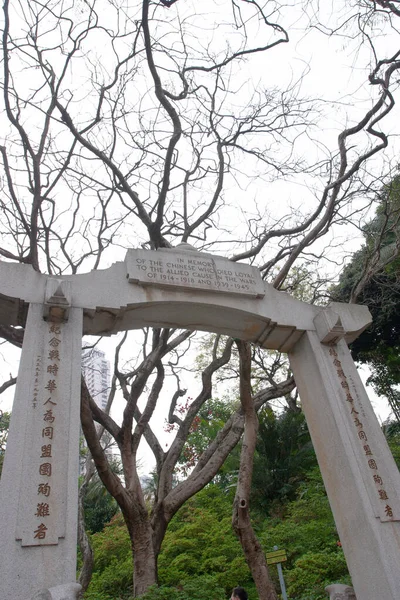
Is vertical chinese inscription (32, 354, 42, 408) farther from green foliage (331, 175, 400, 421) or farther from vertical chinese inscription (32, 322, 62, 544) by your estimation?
green foliage (331, 175, 400, 421)

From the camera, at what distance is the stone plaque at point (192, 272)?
5.19 meters

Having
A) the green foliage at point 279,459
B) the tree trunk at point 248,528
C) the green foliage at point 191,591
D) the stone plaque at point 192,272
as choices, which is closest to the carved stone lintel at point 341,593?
the tree trunk at point 248,528

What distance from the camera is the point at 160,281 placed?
17.0 feet

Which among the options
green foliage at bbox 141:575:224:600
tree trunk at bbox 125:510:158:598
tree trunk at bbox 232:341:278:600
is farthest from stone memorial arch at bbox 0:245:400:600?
tree trunk at bbox 125:510:158:598

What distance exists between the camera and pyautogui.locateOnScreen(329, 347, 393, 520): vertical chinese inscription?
4691mm

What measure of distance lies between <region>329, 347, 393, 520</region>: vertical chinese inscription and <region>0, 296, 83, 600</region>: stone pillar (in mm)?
2981

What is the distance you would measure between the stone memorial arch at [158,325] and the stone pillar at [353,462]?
11mm

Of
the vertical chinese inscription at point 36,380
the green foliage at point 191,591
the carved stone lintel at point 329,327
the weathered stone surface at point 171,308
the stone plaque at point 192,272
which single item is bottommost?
the green foliage at point 191,591

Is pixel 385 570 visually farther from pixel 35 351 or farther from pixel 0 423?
pixel 0 423

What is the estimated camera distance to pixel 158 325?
18.3 feet

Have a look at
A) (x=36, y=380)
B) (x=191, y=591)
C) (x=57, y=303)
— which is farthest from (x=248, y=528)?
(x=57, y=303)

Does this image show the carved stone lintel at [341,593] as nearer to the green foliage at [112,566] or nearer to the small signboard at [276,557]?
the small signboard at [276,557]

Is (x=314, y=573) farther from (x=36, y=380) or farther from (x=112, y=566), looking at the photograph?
(x=36, y=380)

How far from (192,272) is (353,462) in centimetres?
269
